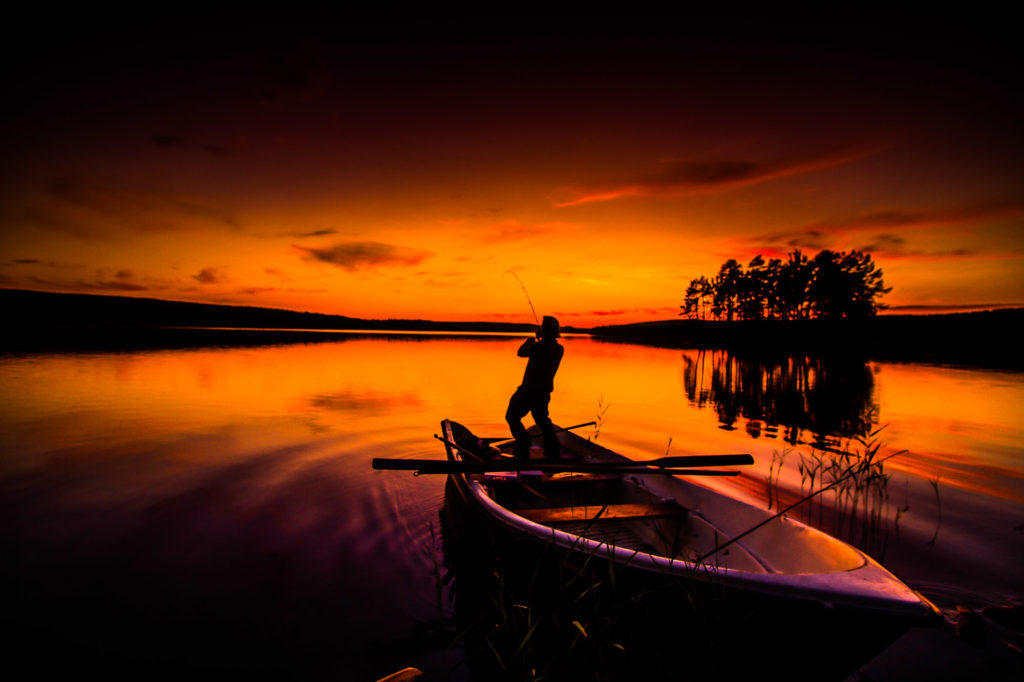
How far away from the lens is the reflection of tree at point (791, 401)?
1515 centimetres

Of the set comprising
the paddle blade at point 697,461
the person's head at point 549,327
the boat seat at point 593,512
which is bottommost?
the boat seat at point 593,512

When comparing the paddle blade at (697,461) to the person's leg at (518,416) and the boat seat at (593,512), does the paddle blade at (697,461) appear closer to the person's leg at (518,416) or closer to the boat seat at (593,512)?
the boat seat at (593,512)

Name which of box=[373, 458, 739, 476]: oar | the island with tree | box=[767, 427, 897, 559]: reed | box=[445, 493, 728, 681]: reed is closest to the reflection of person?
box=[373, 458, 739, 476]: oar

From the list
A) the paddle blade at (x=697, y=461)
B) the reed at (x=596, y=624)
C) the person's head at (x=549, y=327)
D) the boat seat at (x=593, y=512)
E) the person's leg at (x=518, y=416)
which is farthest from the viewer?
the person's leg at (x=518, y=416)

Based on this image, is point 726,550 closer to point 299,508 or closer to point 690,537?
point 690,537

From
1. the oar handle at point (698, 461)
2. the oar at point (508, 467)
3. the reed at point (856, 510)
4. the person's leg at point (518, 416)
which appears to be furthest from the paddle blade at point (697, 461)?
the person's leg at point (518, 416)

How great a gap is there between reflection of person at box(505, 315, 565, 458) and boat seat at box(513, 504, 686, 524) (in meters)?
Result: 3.16

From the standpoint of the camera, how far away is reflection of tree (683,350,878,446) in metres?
15.1

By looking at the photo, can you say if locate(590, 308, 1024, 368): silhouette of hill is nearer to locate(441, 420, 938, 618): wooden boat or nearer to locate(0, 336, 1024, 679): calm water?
locate(0, 336, 1024, 679): calm water

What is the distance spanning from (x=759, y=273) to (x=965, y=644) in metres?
88.5

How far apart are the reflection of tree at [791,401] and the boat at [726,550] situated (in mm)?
9732

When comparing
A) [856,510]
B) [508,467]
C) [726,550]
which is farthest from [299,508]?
[856,510]

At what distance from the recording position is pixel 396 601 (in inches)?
219

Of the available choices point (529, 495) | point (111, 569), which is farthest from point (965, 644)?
point (111, 569)
